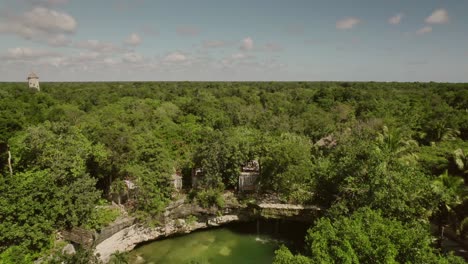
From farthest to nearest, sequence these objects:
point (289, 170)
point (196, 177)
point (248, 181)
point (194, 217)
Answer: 1. point (196, 177)
2. point (248, 181)
3. point (194, 217)
4. point (289, 170)

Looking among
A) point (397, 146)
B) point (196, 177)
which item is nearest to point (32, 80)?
point (196, 177)

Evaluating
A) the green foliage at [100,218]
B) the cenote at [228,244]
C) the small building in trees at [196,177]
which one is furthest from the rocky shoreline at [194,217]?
the small building in trees at [196,177]

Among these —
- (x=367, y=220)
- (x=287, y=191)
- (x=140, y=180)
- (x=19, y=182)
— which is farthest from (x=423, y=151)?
(x=19, y=182)

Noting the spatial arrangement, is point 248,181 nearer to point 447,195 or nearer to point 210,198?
point 210,198

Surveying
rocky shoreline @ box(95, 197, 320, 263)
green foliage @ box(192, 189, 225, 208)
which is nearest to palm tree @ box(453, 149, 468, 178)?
rocky shoreline @ box(95, 197, 320, 263)

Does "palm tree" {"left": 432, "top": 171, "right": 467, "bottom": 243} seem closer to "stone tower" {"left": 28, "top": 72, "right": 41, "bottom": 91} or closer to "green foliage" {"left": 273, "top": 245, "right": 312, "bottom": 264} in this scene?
"green foliage" {"left": 273, "top": 245, "right": 312, "bottom": 264}

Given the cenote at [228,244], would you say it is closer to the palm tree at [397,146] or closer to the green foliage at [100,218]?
the green foliage at [100,218]

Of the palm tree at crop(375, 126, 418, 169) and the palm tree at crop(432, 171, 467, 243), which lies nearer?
the palm tree at crop(432, 171, 467, 243)
